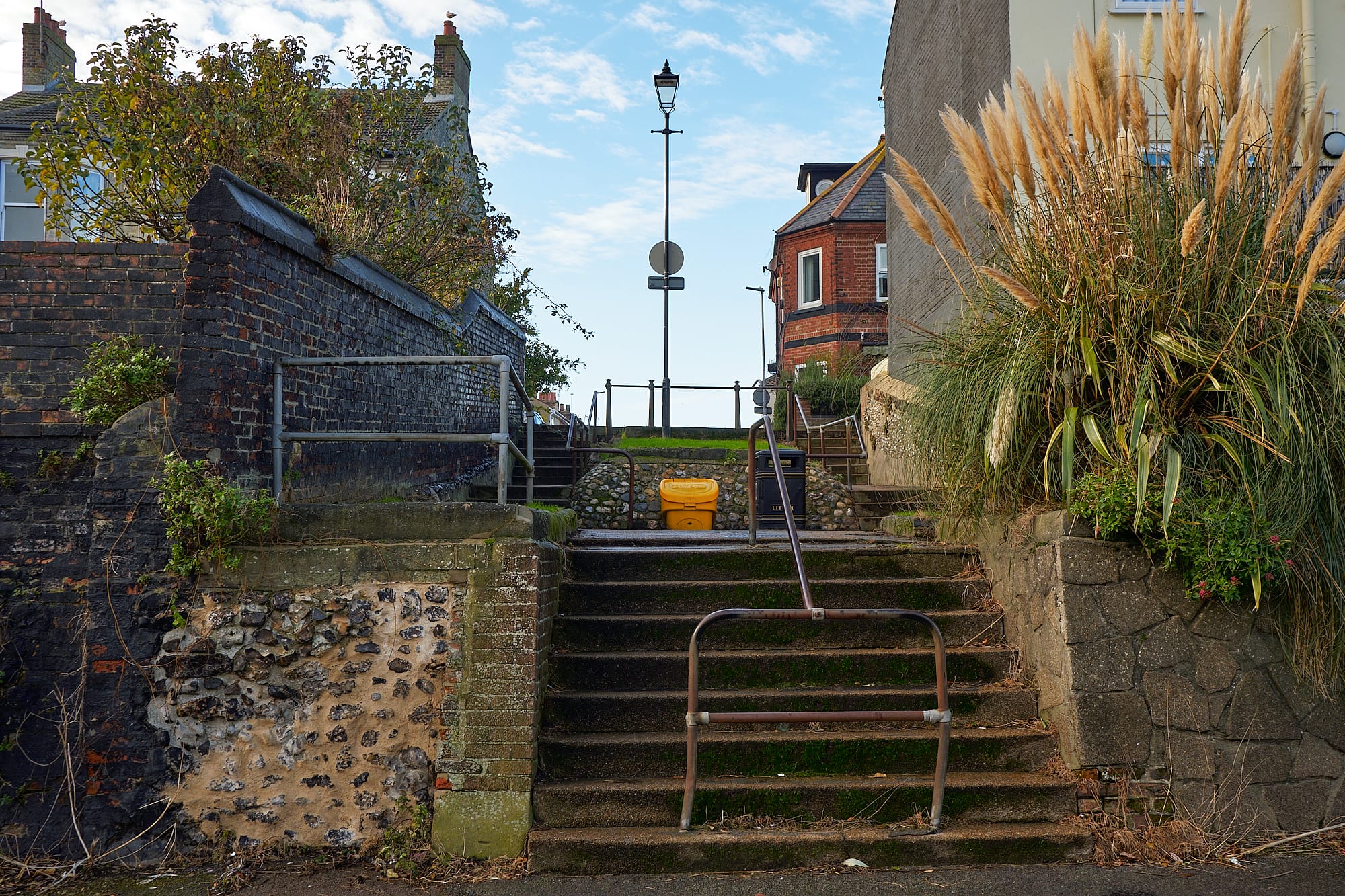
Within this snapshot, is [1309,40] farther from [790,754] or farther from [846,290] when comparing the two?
[846,290]

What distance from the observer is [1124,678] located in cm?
486

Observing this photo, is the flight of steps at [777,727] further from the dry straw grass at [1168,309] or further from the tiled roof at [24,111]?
the tiled roof at [24,111]

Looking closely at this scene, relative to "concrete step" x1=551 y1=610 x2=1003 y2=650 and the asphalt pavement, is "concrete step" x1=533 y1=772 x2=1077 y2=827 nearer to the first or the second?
the asphalt pavement

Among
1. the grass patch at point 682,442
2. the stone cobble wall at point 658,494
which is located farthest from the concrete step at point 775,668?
the grass patch at point 682,442

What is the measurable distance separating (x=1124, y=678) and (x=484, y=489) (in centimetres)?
707

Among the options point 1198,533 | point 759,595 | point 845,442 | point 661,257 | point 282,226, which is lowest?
point 759,595

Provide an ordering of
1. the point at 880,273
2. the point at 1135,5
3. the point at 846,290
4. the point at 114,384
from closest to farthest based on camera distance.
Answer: the point at 114,384, the point at 1135,5, the point at 880,273, the point at 846,290

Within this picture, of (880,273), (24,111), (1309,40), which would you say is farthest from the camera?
(880,273)

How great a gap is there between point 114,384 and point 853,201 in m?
24.2

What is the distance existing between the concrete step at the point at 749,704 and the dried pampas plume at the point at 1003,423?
4.21ft

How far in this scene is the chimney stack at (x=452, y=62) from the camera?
22234 mm

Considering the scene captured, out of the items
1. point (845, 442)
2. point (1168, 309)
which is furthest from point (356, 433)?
point (845, 442)

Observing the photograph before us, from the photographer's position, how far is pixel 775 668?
18.0 ft

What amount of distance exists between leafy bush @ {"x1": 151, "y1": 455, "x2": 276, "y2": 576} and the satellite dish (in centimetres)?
1272
